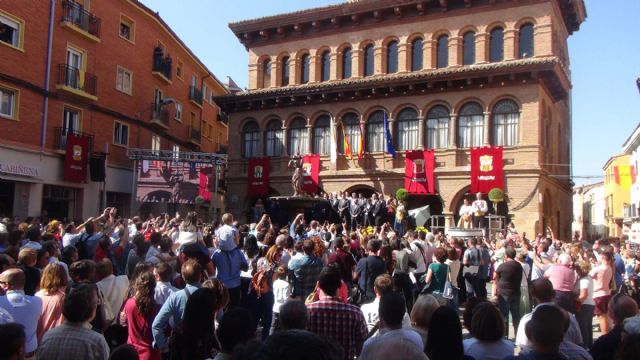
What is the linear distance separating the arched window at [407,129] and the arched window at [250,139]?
28.0 feet

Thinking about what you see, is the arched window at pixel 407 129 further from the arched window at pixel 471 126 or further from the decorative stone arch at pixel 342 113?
the decorative stone arch at pixel 342 113

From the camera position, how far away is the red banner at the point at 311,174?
1185 inches

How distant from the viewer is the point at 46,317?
5527 millimetres

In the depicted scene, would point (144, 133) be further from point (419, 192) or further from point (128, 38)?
point (419, 192)

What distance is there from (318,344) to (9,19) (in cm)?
2537

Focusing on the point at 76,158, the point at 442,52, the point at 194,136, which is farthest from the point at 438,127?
the point at 194,136

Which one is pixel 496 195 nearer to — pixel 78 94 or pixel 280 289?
pixel 280 289

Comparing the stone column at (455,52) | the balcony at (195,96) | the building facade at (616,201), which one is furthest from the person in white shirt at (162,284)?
the building facade at (616,201)

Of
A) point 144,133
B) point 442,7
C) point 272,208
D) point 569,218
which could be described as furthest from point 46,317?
point 569,218

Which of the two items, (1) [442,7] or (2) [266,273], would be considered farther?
(1) [442,7]

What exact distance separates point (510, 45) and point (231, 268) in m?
22.0

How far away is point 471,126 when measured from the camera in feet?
88.8

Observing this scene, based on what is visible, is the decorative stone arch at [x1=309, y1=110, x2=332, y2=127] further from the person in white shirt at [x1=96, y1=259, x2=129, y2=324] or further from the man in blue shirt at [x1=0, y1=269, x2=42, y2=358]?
the man in blue shirt at [x1=0, y1=269, x2=42, y2=358]

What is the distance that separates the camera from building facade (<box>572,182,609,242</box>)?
64875mm
